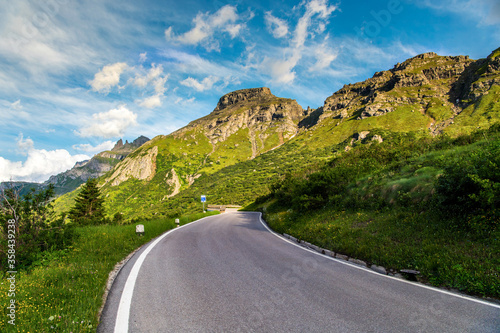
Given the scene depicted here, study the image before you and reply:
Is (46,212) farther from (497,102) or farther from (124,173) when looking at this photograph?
(124,173)

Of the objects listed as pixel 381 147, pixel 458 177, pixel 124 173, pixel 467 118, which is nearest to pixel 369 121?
pixel 467 118

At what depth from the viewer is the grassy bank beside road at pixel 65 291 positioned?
3.16 m

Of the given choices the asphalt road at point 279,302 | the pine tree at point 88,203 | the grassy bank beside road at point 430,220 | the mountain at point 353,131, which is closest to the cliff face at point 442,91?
the mountain at point 353,131

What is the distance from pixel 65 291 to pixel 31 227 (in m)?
4.97

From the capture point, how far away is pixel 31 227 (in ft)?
24.2

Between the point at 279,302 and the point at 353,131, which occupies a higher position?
the point at 353,131

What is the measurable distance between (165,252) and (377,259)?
7.15 m

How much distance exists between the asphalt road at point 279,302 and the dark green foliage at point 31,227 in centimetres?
314

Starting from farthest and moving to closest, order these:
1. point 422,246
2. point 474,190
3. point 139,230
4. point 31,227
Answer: point 139,230 → point 31,227 → point 474,190 → point 422,246

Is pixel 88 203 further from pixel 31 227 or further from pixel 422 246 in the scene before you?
pixel 422 246

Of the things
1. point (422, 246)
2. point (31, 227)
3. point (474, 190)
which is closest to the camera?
point (422, 246)

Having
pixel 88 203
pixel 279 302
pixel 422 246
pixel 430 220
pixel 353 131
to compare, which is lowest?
pixel 279 302

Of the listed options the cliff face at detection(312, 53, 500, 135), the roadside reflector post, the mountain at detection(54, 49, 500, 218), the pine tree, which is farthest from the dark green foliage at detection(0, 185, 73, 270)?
the cliff face at detection(312, 53, 500, 135)

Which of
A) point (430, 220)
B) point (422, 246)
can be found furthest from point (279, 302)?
point (430, 220)
